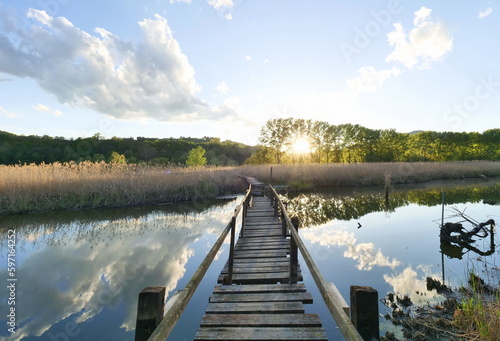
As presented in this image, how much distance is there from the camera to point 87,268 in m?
6.54

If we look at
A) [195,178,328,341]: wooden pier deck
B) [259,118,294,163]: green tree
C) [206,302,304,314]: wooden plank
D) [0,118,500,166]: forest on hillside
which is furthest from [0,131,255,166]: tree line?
[206,302,304,314]: wooden plank

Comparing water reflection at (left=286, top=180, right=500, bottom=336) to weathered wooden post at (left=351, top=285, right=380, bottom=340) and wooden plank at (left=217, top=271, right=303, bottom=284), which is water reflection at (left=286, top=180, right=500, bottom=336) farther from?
weathered wooden post at (left=351, top=285, right=380, bottom=340)

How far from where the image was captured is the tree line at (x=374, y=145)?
2141 inches

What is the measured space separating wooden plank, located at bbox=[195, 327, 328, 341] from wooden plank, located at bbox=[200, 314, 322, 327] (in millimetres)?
86

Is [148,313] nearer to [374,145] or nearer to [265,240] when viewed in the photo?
[265,240]

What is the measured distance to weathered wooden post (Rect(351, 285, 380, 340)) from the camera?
1890 millimetres

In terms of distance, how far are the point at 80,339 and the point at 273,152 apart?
5159cm

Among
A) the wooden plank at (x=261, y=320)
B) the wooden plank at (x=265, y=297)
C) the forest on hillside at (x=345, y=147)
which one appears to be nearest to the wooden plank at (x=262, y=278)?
the wooden plank at (x=265, y=297)

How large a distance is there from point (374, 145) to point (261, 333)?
62.4m

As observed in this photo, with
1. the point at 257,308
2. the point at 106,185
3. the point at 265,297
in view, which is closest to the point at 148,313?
the point at 257,308

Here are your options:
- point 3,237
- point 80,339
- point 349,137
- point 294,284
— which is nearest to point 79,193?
point 3,237

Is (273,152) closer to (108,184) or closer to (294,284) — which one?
(108,184)

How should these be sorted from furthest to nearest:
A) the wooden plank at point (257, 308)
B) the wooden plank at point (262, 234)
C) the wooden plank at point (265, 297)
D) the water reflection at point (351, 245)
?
the wooden plank at point (262, 234)
the water reflection at point (351, 245)
the wooden plank at point (265, 297)
the wooden plank at point (257, 308)

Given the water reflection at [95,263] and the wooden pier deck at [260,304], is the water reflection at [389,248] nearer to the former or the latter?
the wooden pier deck at [260,304]
